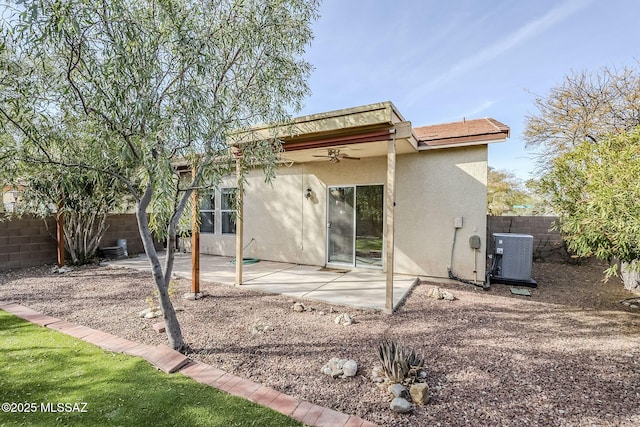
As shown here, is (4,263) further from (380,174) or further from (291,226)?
(380,174)

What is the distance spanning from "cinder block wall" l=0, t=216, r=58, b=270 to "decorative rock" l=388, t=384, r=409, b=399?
33.4ft

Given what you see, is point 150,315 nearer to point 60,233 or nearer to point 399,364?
point 399,364

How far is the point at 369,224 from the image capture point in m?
7.88

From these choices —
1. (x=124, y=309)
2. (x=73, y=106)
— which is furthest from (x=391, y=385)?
(x=124, y=309)

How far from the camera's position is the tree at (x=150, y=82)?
251cm

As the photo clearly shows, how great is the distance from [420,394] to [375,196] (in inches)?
224

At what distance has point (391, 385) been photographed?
270cm

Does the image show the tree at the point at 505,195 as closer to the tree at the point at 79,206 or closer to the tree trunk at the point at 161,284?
the tree trunk at the point at 161,284

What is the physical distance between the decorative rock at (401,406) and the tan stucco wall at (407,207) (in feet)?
13.9

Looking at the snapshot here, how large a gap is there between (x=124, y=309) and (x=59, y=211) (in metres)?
5.03

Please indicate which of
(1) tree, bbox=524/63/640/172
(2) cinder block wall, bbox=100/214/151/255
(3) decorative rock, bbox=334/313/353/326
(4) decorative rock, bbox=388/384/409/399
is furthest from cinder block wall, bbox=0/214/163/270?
(1) tree, bbox=524/63/640/172

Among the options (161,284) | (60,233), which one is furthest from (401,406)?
(60,233)

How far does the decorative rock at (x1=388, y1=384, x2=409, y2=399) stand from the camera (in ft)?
8.46

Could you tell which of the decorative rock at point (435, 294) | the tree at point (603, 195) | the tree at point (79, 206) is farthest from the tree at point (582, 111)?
the tree at point (79, 206)
